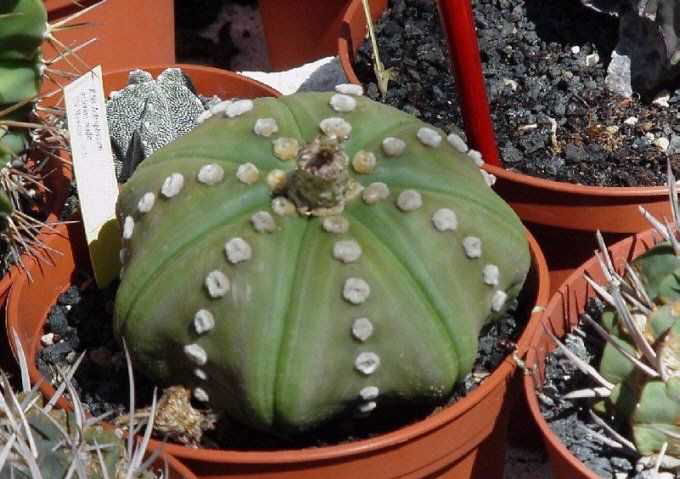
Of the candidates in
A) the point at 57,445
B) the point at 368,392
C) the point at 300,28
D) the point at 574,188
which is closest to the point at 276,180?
the point at 368,392

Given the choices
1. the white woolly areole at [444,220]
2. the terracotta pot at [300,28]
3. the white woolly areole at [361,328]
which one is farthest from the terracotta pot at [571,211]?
the terracotta pot at [300,28]

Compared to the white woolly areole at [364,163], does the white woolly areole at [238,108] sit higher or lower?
higher

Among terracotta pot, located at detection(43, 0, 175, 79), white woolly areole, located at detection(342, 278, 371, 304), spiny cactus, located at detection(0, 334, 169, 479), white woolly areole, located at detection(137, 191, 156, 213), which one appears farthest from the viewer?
terracotta pot, located at detection(43, 0, 175, 79)

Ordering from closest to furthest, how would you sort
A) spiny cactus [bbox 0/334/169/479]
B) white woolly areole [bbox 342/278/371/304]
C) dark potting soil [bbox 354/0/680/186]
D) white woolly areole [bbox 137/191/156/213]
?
spiny cactus [bbox 0/334/169/479], white woolly areole [bbox 342/278/371/304], white woolly areole [bbox 137/191/156/213], dark potting soil [bbox 354/0/680/186]

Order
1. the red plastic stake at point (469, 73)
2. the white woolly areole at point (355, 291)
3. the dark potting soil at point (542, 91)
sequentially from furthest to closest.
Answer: the dark potting soil at point (542, 91) → the red plastic stake at point (469, 73) → the white woolly areole at point (355, 291)

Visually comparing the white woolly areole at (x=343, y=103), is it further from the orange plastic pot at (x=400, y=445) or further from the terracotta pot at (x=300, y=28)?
the terracotta pot at (x=300, y=28)

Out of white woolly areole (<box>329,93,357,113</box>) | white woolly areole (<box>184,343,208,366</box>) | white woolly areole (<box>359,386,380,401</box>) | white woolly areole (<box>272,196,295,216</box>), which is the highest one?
white woolly areole (<box>329,93,357,113</box>)

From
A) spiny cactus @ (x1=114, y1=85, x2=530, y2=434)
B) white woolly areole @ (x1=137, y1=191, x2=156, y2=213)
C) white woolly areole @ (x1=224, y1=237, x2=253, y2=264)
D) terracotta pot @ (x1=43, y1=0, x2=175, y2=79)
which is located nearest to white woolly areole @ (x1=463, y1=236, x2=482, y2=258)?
spiny cactus @ (x1=114, y1=85, x2=530, y2=434)

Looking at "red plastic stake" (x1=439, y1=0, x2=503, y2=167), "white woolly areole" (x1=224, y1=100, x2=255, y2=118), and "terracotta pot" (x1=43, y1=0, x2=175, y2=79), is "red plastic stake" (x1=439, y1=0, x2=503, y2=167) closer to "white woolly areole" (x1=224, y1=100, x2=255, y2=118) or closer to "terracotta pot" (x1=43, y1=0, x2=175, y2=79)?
"white woolly areole" (x1=224, y1=100, x2=255, y2=118)
